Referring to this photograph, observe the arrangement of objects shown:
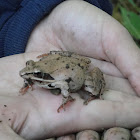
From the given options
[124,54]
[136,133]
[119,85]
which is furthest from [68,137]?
[124,54]

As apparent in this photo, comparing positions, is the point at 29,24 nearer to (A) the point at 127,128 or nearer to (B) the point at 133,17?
(B) the point at 133,17

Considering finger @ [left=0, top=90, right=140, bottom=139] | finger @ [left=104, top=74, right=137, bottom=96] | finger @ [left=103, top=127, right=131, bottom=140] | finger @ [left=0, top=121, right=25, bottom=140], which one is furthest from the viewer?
finger @ [left=104, top=74, right=137, bottom=96]

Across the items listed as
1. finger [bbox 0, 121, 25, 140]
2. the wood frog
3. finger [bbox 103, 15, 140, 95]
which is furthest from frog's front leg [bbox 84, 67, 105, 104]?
finger [bbox 0, 121, 25, 140]

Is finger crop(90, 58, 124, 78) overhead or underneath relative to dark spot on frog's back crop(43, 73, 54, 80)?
overhead

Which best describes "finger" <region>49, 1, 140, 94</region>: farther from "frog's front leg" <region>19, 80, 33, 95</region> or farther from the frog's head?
"frog's front leg" <region>19, 80, 33, 95</region>

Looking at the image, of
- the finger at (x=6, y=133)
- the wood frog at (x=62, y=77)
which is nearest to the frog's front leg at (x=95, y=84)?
the wood frog at (x=62, y=77)

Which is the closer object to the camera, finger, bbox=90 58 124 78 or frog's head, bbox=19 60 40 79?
frog's head, bbox=19 60 40 79
